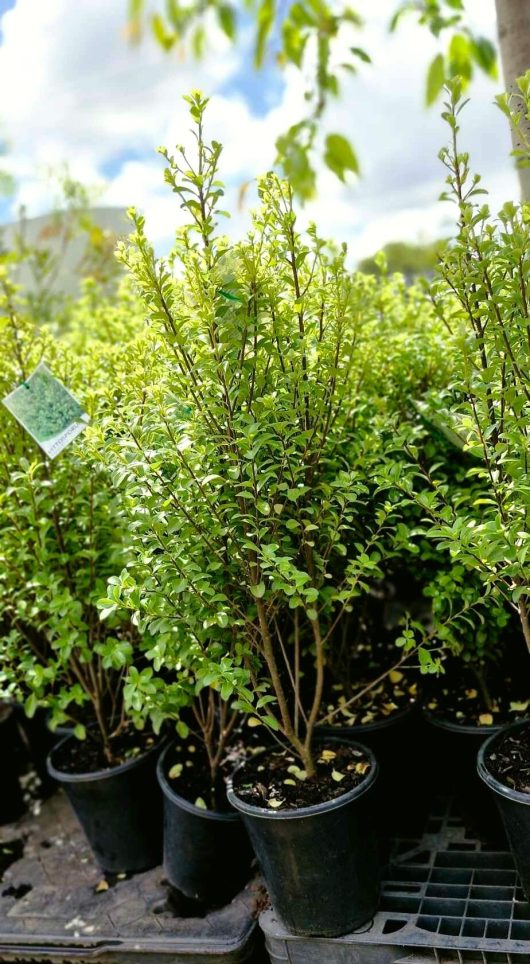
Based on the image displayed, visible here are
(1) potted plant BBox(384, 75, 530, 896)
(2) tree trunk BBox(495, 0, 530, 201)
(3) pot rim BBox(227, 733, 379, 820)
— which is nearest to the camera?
(1) potted plant BBox(384, 75, 530, 896)

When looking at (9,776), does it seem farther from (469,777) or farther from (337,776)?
(469,777)

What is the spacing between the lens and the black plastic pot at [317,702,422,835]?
2664 millimetres

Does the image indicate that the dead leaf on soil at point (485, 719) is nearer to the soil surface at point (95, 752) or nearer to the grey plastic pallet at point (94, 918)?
the grey plastic pallet at point (94, 918)

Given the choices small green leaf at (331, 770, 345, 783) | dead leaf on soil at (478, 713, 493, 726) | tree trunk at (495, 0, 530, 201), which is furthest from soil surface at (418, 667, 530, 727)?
tree trunk at (495, 0, 530, 201)

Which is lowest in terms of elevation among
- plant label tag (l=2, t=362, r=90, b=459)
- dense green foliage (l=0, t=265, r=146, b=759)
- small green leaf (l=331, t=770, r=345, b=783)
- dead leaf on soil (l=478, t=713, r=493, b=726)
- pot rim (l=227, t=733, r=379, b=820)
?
dead leaf on soil (l=478, t=713, r=493, b=726)

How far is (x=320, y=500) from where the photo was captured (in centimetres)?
229

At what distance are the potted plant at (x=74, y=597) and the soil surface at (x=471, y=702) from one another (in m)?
1.01

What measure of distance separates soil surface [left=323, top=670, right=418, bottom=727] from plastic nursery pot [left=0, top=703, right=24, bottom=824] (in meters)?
1.51

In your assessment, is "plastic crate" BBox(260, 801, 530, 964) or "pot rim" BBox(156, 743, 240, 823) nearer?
"plastic crate" BBox(260, 801, 530, 964)

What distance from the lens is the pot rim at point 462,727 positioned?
2438 mm

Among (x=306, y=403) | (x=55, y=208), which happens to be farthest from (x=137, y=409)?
(x=55, y=208)

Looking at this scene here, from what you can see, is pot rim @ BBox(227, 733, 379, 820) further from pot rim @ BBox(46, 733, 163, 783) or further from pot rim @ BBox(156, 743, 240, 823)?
pot rim @ BBox(46, 733, 163, 783)

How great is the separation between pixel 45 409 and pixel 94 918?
167 centimetres

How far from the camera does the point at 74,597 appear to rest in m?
2.79
